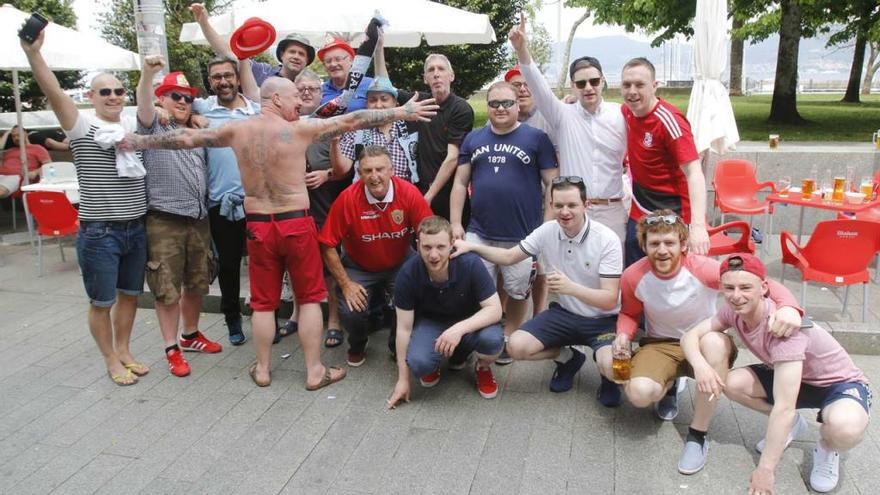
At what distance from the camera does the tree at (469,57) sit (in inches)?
694

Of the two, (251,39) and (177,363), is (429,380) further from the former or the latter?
(251,39)

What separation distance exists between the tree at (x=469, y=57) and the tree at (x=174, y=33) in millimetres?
5566

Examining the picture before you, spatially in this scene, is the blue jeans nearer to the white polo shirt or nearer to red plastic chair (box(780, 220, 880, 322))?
the white polo shirt

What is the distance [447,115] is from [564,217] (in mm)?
1518

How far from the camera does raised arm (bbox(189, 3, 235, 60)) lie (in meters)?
4.62

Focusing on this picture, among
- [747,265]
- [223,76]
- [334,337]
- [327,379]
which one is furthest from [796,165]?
[223,76]

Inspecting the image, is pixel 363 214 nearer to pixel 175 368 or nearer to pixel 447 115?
pixel 447 115

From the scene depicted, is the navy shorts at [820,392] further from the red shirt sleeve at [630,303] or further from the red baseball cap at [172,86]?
the red baseball cap at [172,86]

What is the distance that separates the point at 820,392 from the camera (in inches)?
118

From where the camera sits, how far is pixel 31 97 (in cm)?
1595

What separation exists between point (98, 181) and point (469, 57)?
15.8m

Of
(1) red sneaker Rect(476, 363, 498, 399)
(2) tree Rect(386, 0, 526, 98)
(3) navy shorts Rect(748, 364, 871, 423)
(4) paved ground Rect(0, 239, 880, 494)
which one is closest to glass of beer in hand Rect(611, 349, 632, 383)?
(4) paved ground Rect(0, 239, 880, 494)

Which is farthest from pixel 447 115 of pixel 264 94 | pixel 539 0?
pixel 539 0

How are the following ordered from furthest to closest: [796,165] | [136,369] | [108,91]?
1. [796,165]
2. [136,369]
3. [108,91]
